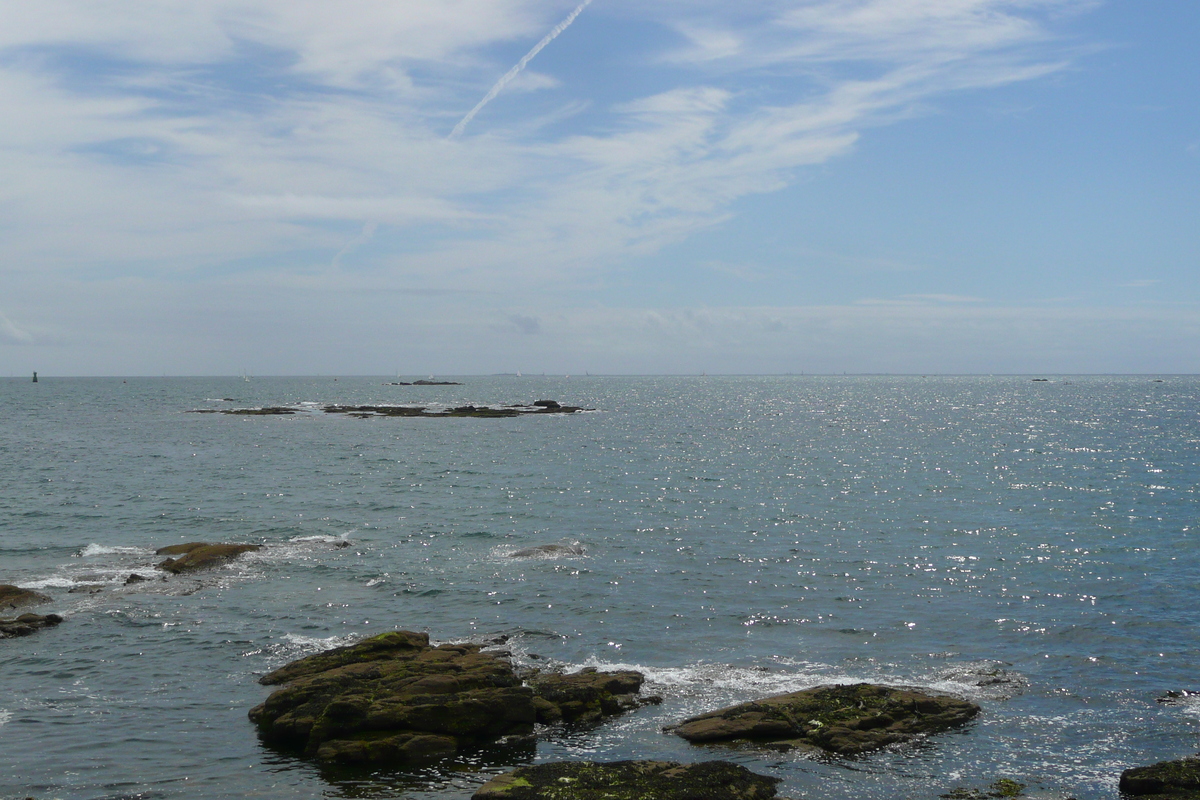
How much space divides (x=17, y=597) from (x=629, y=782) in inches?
911

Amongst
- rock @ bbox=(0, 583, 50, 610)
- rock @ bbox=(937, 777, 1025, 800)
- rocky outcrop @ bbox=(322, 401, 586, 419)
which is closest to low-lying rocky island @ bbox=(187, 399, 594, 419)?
rocky outcrop @ bbox=(322, 401, 586, 419)

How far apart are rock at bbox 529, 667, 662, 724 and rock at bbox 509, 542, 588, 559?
16.0m

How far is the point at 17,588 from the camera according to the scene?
95.6 feet

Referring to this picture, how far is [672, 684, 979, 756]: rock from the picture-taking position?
715 inches

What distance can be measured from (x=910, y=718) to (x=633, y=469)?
54554 mm

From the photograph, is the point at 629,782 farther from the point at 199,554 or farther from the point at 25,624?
the point at 199,554

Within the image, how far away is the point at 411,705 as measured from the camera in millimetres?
18656

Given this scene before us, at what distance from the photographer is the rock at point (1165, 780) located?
50.1ft

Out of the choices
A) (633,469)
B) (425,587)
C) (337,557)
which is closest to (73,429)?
(633,469)

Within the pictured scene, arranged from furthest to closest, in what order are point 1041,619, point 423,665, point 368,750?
point 1041,619 → point 423,665 → point 368,750

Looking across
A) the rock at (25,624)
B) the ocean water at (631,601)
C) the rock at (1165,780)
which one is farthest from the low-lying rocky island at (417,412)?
the rock at (1165,780)

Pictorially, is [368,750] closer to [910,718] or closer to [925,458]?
[910,718]

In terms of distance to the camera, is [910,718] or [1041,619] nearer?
[910,718]

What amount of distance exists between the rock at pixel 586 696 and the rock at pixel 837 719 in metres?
1.76
